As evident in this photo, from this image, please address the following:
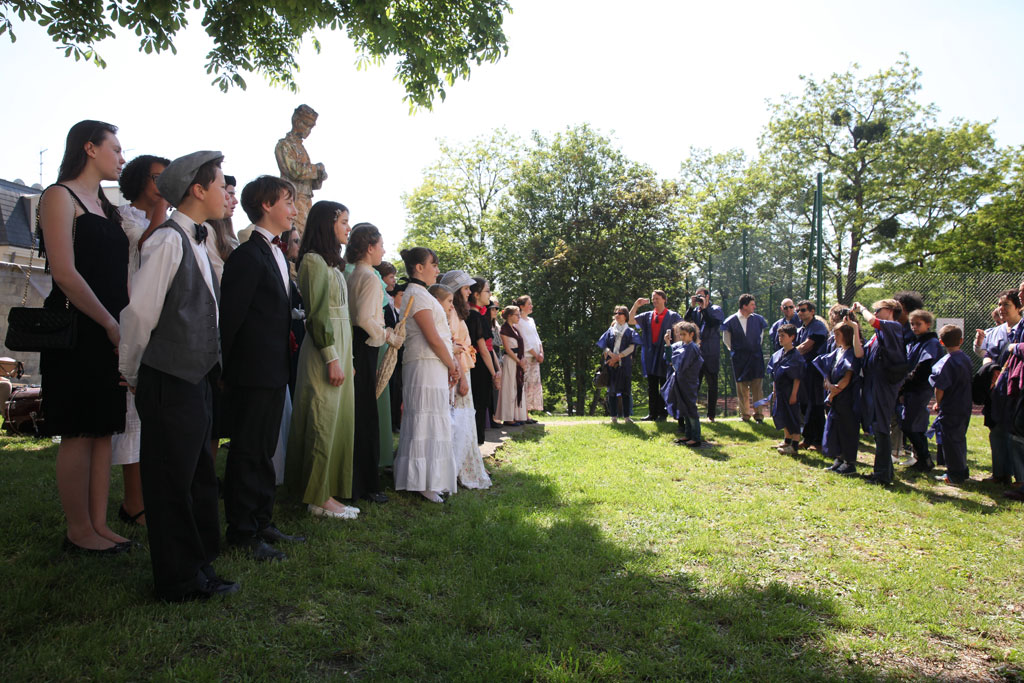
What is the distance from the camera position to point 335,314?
455 cm

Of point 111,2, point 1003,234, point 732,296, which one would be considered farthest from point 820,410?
point 1003,234

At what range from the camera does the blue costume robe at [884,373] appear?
279 inches

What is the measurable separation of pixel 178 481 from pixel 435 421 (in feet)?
9.20

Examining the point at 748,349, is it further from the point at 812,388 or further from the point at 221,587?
the point at 221,587

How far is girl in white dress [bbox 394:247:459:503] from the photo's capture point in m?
5.57

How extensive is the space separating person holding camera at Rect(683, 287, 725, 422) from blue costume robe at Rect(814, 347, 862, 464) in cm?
376

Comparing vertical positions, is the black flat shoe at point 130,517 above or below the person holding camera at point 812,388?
below

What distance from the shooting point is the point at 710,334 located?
11.6 m

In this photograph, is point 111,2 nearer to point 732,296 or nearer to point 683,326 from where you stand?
point 683,326

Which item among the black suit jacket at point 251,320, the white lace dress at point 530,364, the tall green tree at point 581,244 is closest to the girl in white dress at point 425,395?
the black suit jacket at point 251,320

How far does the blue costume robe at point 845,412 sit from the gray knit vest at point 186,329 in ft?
22.3

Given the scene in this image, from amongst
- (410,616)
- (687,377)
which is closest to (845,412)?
(687,377)

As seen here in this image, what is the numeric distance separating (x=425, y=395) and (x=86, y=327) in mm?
2702

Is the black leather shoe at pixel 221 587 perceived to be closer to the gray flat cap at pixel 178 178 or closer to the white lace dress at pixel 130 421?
the white lace dress at pixel 130 421
